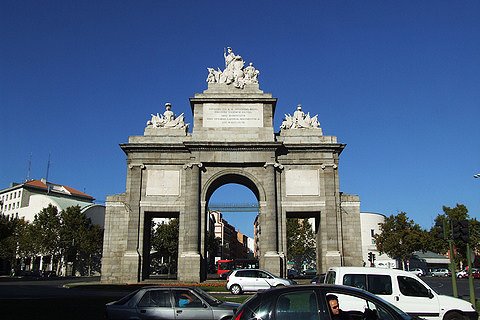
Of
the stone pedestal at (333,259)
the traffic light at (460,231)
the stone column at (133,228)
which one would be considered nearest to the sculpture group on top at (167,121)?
the stone column at (133,228)

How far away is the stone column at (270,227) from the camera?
3469cm

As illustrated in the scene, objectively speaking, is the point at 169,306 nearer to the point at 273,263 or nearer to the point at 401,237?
the point at 273,263

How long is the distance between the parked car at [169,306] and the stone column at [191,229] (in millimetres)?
22706

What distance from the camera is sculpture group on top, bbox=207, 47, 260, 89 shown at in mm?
39406

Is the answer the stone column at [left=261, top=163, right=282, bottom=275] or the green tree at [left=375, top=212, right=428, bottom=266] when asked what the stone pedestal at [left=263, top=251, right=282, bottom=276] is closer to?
the stone column at [left=261, top=163, right=282, bottom=275]

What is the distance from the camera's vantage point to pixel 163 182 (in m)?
37.9

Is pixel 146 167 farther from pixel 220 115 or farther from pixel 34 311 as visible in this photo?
pixel 34 311

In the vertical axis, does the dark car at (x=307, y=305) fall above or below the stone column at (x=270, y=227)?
below

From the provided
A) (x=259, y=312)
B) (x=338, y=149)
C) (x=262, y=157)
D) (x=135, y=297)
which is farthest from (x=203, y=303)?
(x=338, y=149)

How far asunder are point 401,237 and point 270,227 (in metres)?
36.7

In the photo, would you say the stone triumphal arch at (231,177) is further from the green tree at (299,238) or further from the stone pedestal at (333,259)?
the green tree at (299,238)

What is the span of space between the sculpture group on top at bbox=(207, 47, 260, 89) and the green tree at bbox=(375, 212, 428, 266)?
3793cm

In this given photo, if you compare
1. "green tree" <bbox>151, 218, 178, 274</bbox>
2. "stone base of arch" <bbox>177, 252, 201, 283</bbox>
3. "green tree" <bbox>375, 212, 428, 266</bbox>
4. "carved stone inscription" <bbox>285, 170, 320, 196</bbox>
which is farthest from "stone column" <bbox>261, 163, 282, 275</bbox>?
"green tree" <bbox>151, 218, 178, 274</bbox>

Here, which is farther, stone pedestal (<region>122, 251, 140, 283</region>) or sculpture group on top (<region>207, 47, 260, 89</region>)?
Answer: sculpture group on top (<region>207, 47, 260, 89</region>)
